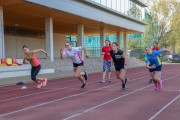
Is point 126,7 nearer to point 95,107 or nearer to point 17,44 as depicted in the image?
point 17,44

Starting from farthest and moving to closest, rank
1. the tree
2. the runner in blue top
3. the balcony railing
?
the tree < the balcony railing < the runner in blue top

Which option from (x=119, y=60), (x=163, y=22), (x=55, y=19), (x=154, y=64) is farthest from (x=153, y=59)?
(x=163, y=22)

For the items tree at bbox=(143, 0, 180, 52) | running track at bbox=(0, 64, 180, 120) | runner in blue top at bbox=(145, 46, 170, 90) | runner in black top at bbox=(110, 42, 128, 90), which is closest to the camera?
running track at bbox=(0, 64, 180, 120)

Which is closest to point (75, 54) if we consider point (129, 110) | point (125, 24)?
point (129, 110)

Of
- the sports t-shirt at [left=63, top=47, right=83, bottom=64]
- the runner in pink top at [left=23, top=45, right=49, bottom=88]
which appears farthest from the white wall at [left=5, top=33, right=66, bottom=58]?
the sports t-shirt at [left=63, top=47, right=83, bottom=64]

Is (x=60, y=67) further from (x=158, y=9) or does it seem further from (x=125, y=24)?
(x=158, y=9)

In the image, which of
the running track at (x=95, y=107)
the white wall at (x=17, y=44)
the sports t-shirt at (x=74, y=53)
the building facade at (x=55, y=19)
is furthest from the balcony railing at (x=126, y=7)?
the running track at (x=95, y=107)

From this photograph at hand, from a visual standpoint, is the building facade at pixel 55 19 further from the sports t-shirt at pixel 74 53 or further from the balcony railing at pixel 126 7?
the sports t-shirt at pixel 74 53

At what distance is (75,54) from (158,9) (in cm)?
4943

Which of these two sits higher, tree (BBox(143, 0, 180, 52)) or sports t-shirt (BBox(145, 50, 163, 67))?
tree (BBox(143, 0, 180, 52))

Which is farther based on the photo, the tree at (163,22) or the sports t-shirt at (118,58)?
the tree at (163,22)

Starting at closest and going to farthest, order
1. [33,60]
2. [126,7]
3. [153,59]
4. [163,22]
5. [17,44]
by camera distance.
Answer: [153,59], [33,60], [17,44], [126,7], [163,22]

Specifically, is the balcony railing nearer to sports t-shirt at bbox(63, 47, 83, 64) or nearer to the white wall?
the white wall

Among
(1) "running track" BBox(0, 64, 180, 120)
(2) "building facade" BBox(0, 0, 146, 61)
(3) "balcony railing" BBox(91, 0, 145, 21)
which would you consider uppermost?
(3) "balcony railing" BBox(91, 0, 145, 21)
